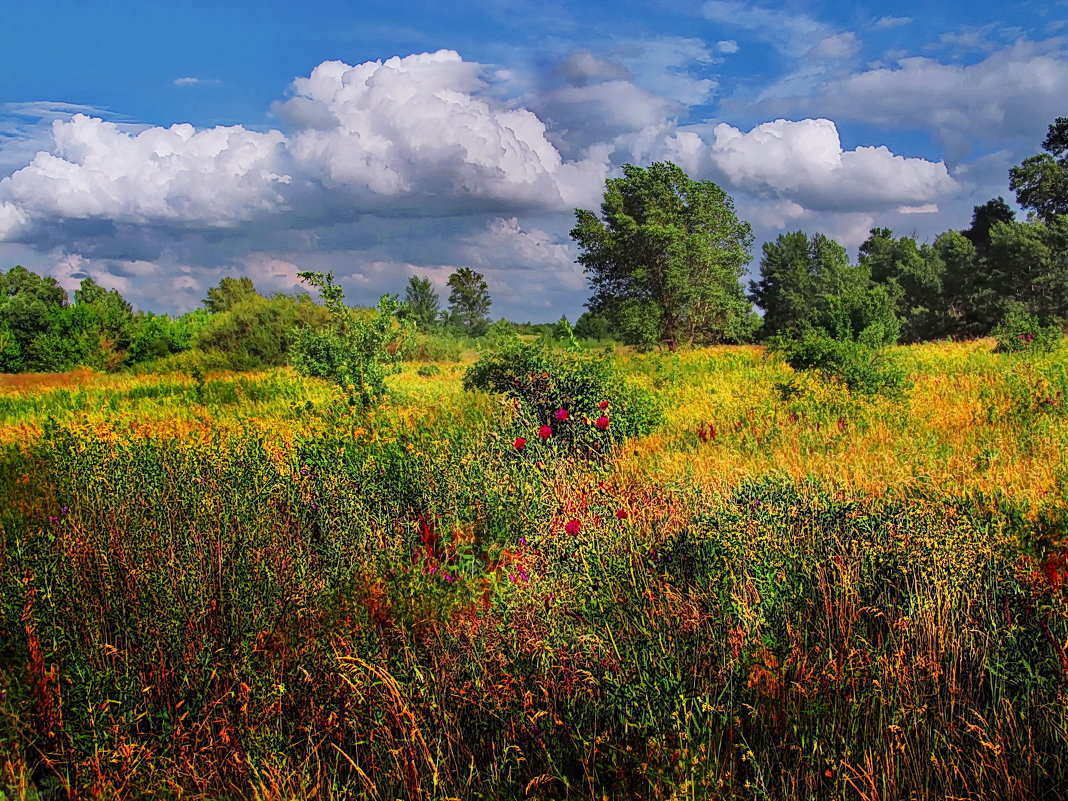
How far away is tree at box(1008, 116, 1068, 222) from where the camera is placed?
37062mm

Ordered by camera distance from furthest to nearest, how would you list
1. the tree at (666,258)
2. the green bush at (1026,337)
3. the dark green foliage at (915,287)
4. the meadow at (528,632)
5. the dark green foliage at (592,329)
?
the dark green foliage at (592,329) → the dark green foliage at (915,287) → the tree at (666,258) → the green bush at (1026,337) → the meadow at (528,632)

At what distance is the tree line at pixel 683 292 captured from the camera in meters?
28.9

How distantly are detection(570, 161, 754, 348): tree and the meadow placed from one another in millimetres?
27861

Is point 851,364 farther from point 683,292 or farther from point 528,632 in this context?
point 683,292

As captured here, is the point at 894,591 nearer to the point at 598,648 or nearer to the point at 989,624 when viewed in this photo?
the point at 989,624

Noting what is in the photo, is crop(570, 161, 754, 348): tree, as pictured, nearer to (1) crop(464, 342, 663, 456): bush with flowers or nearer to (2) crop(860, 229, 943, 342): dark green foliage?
(2) crop(860, 229, 943, 342): dark green foliage

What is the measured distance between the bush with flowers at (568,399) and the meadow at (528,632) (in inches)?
63.4

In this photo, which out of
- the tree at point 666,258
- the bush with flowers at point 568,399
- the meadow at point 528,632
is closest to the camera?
the meadow at point 528,632

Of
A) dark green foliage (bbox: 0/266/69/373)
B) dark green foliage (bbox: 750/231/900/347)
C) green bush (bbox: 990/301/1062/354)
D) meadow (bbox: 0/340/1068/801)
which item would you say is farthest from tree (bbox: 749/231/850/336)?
meadow (bbox: 0/340/1068/801)

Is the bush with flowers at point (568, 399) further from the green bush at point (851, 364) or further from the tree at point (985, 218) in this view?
Result: the tree at point (985, 218)

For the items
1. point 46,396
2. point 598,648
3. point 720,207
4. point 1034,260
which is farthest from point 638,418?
point 1034,260

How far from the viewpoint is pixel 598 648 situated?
3277mm

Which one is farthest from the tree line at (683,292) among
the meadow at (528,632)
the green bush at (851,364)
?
the meadow at (528,632)

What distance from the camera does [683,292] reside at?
33.2 meters
